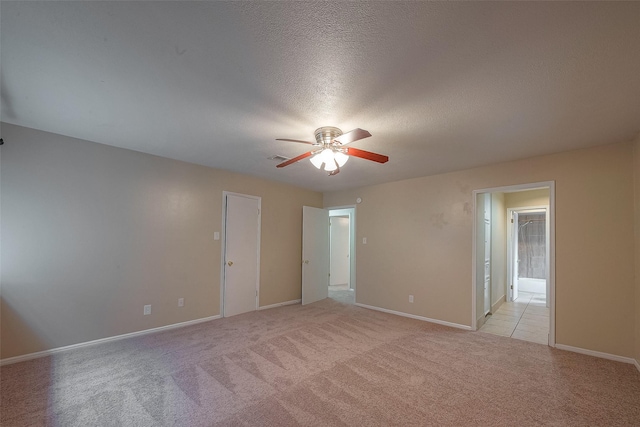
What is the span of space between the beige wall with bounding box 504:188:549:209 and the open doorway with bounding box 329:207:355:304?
3.61 metres

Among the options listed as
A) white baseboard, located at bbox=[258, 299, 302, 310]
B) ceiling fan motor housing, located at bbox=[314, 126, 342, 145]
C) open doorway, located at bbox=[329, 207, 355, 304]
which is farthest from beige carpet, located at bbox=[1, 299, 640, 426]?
open doorway, located at bbox=[329, 207, 355, 304]

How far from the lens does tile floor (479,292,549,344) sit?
12.6 feet

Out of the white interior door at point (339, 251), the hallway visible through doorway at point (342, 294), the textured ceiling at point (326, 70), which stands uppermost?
the textured ceiling at point (326, 70)

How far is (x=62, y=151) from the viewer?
3070 millimetres

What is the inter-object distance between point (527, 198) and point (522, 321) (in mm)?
2538

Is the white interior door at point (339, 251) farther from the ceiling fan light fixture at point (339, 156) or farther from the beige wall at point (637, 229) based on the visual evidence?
the beige wall at point (637, 229)

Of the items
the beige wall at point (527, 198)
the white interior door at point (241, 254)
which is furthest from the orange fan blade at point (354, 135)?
the beige wall at point (527, 198)

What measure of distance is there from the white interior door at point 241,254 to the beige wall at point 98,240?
0.19 m

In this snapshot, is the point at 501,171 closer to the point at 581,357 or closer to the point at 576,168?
the point at 576,168

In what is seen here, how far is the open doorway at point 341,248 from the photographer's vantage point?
7621mm

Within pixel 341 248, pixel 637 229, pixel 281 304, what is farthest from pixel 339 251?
pixel 637 229

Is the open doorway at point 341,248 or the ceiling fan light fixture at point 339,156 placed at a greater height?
the ceiling fan light fixture at point 339,156

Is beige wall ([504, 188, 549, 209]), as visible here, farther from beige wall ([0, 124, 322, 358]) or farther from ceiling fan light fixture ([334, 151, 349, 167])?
beige wall ([0, 124, 322, 358])

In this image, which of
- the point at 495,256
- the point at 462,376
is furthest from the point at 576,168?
the point at 462,376
